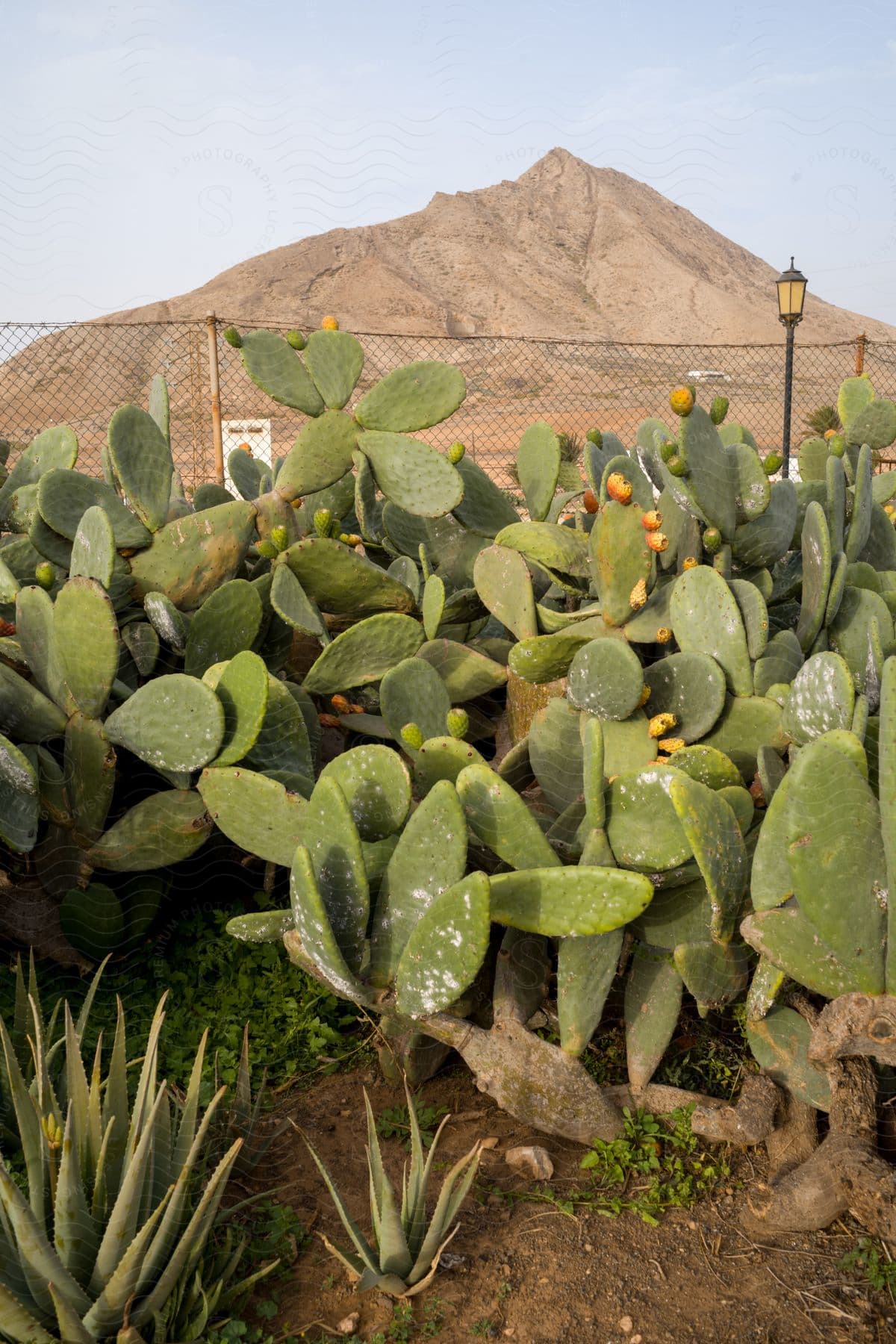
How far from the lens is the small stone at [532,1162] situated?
5.41 feet

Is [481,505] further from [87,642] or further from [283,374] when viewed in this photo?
[87,642]

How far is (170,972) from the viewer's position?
221cm

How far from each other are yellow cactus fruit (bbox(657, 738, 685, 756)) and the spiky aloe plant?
36.3 inches

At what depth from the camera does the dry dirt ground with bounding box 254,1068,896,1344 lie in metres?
1.39

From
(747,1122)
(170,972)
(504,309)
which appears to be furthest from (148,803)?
(504,309)

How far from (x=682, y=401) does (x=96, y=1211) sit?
1.55m

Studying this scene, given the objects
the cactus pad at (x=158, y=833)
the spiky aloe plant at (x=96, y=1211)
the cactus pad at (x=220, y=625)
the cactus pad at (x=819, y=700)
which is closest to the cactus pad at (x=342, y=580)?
the cactus pad at (x=220, y=625)

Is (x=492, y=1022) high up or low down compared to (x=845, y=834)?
down

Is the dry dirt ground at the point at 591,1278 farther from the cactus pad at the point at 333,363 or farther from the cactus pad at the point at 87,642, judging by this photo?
the cactus pad at the point at 333,363

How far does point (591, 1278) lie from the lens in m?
1.46

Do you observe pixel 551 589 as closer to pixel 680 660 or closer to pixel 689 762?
pixel 680 660

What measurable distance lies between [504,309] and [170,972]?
5197 cm

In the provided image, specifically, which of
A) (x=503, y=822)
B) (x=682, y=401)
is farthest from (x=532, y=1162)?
(x=682, y=401)

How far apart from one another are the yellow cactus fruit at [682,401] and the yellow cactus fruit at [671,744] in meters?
0.57
